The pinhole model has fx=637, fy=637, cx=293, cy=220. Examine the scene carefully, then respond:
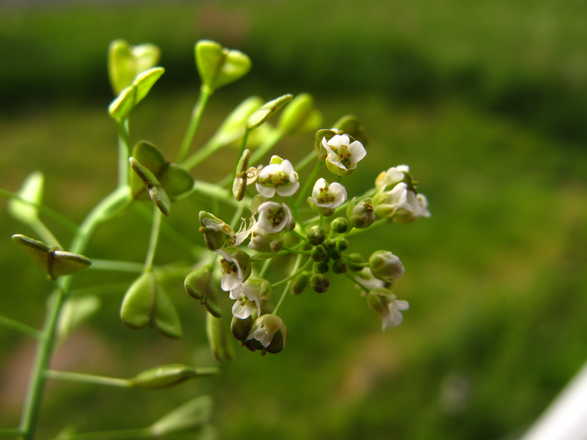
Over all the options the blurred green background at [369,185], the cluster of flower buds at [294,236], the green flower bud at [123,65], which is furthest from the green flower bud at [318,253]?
the blurred green background at [369,185]

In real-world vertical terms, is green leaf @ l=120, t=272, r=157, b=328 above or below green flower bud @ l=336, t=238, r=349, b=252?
below

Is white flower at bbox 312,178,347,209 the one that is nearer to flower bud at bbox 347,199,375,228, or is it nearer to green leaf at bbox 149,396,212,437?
flower bud at bbox 347,199,375,228

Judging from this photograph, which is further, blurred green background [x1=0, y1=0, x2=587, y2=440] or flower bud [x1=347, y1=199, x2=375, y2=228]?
blurred green background [x1=0, y1=0, x2=587, y2=440]

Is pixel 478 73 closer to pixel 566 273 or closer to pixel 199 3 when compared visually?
pixel 566 273

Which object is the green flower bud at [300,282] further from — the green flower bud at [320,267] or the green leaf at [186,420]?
the green leaf at [186,420]

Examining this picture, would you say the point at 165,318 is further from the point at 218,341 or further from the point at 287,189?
the point at 287,189

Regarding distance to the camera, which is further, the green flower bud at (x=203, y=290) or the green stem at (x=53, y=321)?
the green stem at (x=53, y=321)

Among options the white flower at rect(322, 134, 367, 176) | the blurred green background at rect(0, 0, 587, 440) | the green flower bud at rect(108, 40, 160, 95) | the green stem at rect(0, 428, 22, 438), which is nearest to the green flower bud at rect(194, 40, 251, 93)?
the green flower bud at rect(108, 40, 160, 95)
